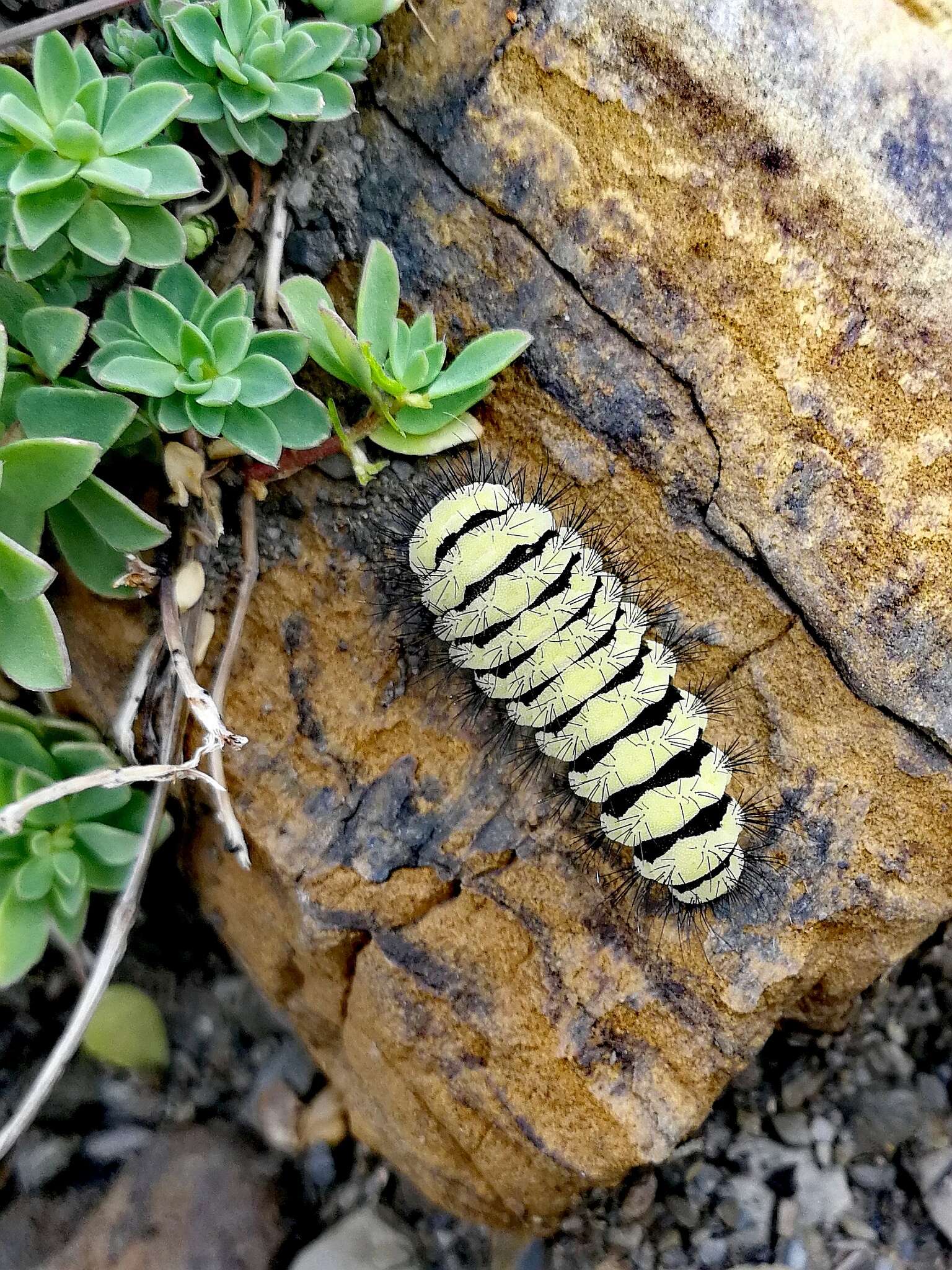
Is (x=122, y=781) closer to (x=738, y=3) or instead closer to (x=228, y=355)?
(x=228, y=355)

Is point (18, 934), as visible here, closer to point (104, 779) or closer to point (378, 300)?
point (104, 779)

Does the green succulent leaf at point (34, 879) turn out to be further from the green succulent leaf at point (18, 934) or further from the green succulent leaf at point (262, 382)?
the green succulent leaf at point (262, 382)

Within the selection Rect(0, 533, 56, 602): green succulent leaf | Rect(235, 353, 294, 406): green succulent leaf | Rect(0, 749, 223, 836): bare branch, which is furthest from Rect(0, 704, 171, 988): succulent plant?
Rect(235, 353, 294, 406): green succulent leaf

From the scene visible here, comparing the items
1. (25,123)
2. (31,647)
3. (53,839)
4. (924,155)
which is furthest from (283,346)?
(924,155)

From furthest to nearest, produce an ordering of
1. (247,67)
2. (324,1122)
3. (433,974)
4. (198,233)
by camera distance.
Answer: (324,1122), (433,974), (198,233), (247,67)

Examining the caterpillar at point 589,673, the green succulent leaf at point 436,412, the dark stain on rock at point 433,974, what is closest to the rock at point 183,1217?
the dark stain on rock at point 433,974
